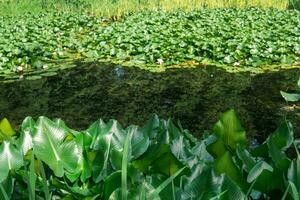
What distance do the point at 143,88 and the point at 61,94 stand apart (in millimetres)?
1103

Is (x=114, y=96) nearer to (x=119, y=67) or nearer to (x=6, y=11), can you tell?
(x=119, y=67)

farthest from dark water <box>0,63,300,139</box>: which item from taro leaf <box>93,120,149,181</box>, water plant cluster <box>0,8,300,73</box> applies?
taro leaf <box>93,120,149,181</box>

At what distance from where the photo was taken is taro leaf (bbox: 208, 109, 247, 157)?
1.60 m

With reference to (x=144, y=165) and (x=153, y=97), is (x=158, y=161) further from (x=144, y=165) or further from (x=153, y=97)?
(x=153, y=97)

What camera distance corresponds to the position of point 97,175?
152 cm

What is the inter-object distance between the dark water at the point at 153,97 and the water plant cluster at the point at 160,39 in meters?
0.62

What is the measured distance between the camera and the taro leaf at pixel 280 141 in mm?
1499

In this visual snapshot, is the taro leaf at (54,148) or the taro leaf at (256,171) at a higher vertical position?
the taro leaf at (256,171)

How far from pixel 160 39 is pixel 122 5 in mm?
3818

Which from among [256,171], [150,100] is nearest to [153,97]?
[150,100]

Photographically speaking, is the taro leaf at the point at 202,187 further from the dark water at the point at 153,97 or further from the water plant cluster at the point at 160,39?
the water plant cluster at the point at 160,39

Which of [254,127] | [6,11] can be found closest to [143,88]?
[254,127]

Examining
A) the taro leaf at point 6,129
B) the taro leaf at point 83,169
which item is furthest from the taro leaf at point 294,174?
the taro leaf at point 6,129

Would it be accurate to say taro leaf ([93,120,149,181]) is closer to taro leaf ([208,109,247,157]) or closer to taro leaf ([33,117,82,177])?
taro leaf ([33,117,82,177])
